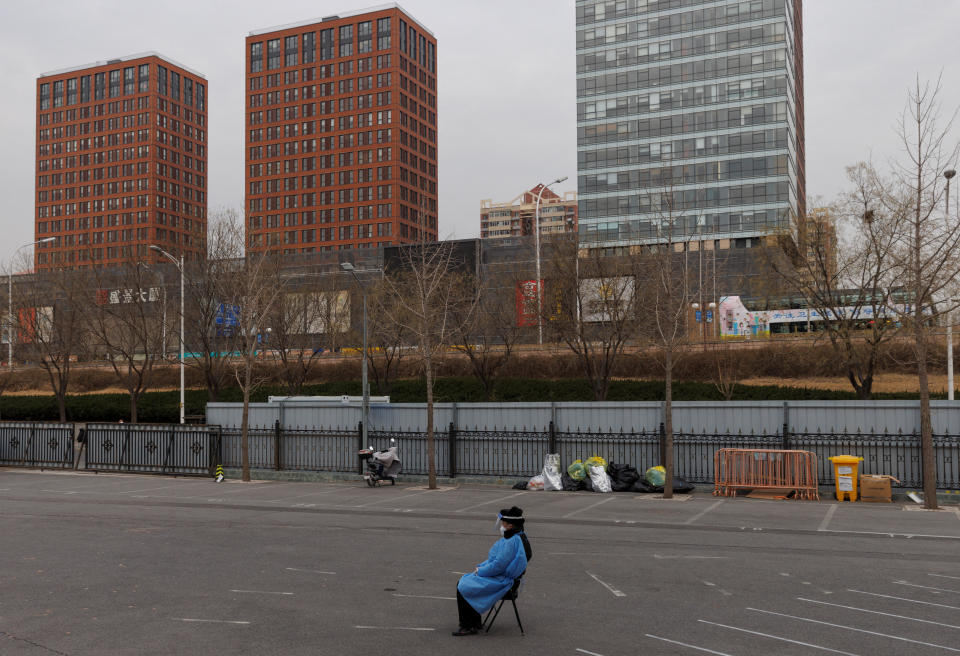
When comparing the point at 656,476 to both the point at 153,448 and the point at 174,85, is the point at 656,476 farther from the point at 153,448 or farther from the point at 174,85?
the point at 174,85

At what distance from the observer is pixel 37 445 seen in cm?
2822

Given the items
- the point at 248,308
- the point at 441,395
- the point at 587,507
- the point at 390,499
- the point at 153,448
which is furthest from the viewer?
the point at 441,395

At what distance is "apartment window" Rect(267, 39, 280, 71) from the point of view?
14262cm

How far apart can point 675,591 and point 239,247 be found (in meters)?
36.3

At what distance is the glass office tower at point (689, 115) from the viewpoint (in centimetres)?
9244

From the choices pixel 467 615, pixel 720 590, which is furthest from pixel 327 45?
pixel 467 615

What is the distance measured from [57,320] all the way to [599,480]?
34995mm

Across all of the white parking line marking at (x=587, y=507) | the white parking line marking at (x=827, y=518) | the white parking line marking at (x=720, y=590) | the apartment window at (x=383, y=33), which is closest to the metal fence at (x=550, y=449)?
the white parking line marking at (x=827, y=518)

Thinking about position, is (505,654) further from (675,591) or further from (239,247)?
(239,247)

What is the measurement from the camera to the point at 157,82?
15562 centimetres

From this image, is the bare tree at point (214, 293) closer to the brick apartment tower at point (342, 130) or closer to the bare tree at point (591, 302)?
the bare tree at point (591, 302)

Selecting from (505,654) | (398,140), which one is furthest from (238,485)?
(398,140)

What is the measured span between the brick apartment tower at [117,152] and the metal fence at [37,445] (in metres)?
131

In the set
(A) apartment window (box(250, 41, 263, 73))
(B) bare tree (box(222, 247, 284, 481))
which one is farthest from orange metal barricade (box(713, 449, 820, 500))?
(A) apartment window (box(250, 41, 263, 73))
